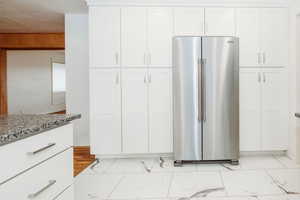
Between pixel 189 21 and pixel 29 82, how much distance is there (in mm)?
6772

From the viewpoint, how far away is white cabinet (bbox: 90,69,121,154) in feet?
11.3

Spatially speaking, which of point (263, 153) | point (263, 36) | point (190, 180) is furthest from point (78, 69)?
point (263, 153)

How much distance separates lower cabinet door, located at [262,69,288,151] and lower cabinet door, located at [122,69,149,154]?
168cm

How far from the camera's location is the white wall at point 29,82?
786cm

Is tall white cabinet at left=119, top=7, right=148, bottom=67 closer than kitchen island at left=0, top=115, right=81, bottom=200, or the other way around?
kitchen island at left=0, top=115, right=81, bottom=200

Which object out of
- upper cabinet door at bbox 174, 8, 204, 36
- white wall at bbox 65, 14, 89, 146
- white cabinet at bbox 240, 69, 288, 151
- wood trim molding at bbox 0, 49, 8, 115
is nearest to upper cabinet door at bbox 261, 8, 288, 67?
white cabinet at bbox 240, 69, 288, 151

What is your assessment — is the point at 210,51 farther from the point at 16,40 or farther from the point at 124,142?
the point at 16,40

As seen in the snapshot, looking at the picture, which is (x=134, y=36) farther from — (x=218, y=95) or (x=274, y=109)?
(x=274, y=109)

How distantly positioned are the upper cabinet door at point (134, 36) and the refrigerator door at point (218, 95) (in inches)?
33.7

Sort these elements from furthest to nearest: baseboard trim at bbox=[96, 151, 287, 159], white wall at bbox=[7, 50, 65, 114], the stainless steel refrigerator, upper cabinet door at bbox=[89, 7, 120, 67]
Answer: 1. white wall at bbox=[7, 50, 65, 114]
2. baseboard trim at bbox=[96, 151, 287, 159]
3. upper cabinet door at bbox=[89, 7, 120, 67]
4. the stainless steel refrigerator

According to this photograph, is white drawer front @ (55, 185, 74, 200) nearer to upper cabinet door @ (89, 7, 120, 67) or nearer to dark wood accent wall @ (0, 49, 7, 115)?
upper cabinet door @ (89, 7, 120, 67)

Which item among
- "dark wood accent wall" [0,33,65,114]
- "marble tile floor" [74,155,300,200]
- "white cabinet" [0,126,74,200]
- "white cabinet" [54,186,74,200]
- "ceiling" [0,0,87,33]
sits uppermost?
"ceiling" [0,0,87,33]

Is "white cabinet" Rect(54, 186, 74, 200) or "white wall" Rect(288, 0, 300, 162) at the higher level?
"white wall" Rect(288, 0, 300, 162)

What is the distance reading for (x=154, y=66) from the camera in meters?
3.45
